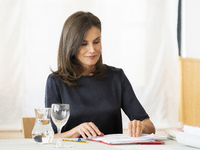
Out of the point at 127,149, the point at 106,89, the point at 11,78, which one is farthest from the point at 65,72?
the point at 11,78

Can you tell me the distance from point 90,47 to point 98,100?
1.03ft

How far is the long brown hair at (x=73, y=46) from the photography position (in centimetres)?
209

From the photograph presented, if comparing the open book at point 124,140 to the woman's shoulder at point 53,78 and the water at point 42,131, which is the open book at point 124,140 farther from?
the woman's shoulder at point 53,78

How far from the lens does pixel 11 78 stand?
3.74 m

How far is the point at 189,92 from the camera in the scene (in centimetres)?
411

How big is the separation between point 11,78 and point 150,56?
1.61 meters

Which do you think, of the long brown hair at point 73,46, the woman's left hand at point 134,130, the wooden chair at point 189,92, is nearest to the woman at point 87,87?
the long brown hair at point 73,46

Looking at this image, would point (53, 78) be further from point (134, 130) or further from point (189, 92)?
point (189, 92)

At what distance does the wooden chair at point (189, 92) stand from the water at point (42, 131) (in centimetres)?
283

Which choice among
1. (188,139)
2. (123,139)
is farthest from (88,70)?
(188,139)

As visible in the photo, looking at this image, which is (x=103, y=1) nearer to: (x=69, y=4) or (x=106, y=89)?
(x=69, y=4)

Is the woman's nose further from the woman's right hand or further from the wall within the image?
the wall

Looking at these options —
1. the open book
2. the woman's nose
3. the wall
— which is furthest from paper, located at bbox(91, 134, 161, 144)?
the wall

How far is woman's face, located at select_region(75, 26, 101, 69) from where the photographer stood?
209cm
